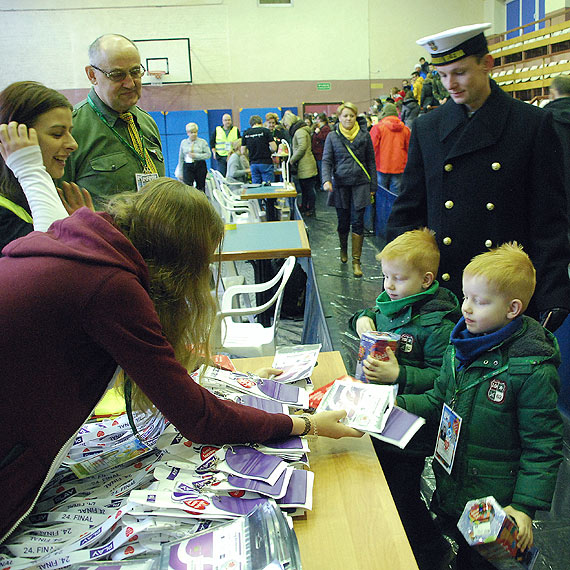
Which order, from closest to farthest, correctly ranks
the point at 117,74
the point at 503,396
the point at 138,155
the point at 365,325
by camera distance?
1. the point at 503,396
2. the point at 365,325
3. the point at 117,74
4. the point at 138,155

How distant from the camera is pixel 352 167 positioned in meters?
5.92

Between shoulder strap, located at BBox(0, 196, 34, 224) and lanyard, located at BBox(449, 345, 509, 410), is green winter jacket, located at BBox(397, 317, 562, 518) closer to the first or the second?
lanyard, located at BBox(449, 345, 509, 410)

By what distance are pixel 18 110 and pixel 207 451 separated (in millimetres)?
1384

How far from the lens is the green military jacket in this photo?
8.86 feet

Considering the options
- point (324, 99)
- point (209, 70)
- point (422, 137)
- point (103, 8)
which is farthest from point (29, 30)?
point (422, 137)

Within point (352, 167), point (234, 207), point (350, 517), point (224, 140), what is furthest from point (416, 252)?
point (224, 140)

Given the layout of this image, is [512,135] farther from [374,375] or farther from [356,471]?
[356,471]

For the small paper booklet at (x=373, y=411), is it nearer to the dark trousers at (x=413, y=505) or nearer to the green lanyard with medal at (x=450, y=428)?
the green lanyard with medal at (x=450, y=428)

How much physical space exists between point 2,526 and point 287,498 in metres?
0.54

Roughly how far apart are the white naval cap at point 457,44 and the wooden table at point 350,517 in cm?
127

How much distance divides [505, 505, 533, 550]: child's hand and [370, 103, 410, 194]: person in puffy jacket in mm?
6545

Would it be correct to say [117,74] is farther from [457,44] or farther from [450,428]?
[450,428]

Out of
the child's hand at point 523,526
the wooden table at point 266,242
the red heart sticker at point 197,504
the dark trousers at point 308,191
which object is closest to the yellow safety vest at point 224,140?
the dark trousers at point 308,191

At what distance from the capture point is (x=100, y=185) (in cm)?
273
